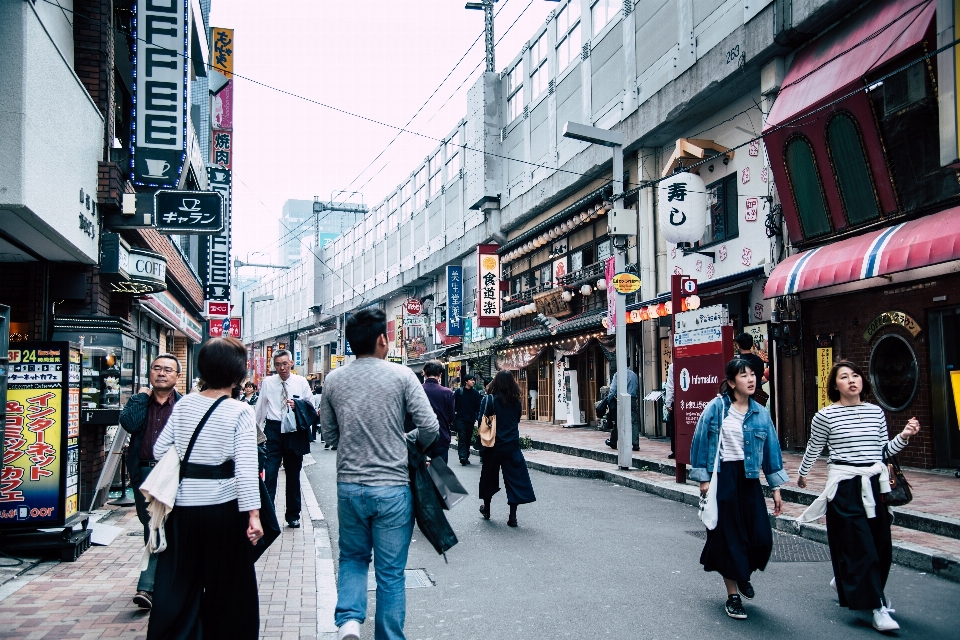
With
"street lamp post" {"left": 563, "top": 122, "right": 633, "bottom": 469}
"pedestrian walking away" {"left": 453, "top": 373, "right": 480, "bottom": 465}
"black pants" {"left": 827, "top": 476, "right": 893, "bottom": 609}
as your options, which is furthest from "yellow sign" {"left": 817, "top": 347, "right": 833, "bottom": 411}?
"black pants" {"left": 827, "top": 476, "right": 893, "bottom": 609}

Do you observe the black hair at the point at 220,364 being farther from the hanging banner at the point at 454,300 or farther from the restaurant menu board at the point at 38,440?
the hanging banner at the point at 454,300

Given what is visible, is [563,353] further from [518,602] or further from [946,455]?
[518,602]

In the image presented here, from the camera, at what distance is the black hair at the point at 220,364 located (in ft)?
13.7

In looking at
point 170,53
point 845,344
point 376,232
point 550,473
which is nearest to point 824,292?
point 845,344

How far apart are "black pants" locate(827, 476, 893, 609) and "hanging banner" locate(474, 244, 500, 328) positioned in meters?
26.1

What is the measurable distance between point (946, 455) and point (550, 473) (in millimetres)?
6200

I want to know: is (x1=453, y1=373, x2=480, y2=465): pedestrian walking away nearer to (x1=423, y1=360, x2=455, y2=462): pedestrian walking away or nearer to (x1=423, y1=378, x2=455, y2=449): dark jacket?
(x1=423, y1=360, x2=455, y2=462): pedestrian walking away

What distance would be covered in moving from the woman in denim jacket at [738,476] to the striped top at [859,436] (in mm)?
398

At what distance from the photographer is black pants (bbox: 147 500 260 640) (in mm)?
3979

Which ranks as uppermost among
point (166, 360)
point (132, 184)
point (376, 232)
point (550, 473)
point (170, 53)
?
point (376, 232)

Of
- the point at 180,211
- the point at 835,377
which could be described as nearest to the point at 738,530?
the point at 835,377

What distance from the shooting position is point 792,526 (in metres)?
8.47

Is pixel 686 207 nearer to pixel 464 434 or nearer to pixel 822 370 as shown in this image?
pixel 822 370

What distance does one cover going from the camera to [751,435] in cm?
570
